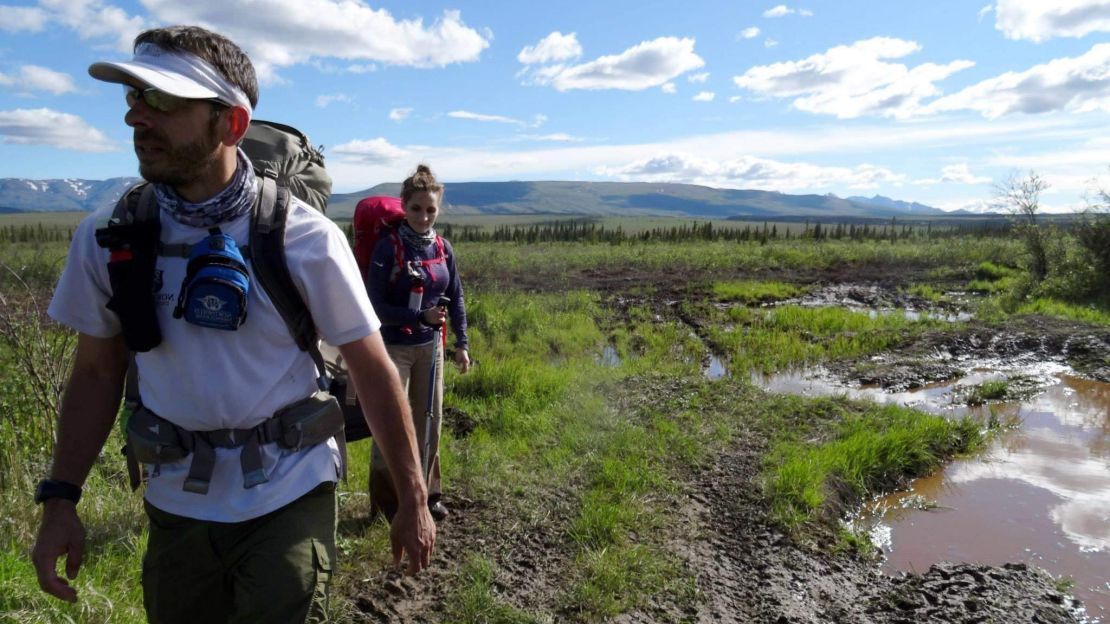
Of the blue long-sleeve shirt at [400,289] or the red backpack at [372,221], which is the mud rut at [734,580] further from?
the red backpack at [372,221]

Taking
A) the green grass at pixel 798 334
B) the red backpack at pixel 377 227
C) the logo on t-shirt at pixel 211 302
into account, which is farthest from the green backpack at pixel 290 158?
the green grass at pixel 798 334

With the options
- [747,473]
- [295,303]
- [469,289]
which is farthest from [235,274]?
[469,289]

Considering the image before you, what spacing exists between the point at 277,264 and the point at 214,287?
17cm

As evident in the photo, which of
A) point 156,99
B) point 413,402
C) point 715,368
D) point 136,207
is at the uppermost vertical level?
point 156,99

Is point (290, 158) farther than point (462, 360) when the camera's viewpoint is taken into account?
No

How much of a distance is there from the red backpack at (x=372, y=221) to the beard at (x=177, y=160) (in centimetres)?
222

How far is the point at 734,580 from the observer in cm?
414

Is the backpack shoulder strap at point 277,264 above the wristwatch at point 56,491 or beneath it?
above

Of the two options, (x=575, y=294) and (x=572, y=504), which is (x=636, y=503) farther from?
(x=575, y=294)

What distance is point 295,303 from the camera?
1938mm

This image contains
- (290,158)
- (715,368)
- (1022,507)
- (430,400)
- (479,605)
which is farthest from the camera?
(715,368)

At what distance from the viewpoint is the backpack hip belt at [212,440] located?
1898 mm

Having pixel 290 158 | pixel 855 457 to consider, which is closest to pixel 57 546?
pixel 290 158

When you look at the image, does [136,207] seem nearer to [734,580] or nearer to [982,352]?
[734,580]
